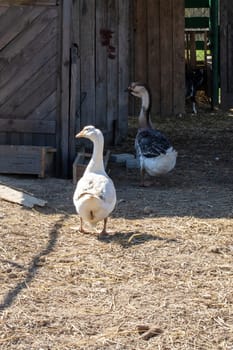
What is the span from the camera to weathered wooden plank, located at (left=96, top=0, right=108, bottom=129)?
488 inches

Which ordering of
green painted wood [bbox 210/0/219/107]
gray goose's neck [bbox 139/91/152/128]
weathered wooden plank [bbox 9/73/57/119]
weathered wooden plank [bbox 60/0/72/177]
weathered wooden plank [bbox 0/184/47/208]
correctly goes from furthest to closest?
1. green painted wood [bbox 210/0/219/107]
2. gray goose's neck [bbox 139/91/152/128]
3. weathered wooden plank [bbox 9/73/57/119]
4. weathered wooden plank [bbox 60/0/72/177]
5. weathered wooden plank [bbox 0/184/47/208]

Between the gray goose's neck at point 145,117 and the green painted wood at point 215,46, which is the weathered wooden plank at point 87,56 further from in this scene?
the green painted wood at point 215,46

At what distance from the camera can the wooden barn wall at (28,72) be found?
10.4 m

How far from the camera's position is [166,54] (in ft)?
57.0

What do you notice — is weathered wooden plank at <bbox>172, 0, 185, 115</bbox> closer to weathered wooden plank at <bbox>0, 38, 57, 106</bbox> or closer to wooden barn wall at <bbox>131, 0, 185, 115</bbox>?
wooden barn wall at <bbox>131, 0, 185, 115</bbox>

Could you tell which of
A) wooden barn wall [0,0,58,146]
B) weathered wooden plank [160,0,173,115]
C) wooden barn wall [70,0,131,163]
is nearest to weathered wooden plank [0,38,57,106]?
wooden barn wall [0,0,58,146]

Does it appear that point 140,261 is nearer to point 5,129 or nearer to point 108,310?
point 108,310

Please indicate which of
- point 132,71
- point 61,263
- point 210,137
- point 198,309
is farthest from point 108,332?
point 132,71

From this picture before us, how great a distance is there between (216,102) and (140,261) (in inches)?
515

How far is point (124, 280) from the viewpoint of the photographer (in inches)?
242

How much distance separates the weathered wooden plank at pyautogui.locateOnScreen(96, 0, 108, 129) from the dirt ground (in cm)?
280

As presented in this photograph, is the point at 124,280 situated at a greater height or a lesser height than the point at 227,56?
lesser

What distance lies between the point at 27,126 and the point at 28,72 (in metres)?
0.72

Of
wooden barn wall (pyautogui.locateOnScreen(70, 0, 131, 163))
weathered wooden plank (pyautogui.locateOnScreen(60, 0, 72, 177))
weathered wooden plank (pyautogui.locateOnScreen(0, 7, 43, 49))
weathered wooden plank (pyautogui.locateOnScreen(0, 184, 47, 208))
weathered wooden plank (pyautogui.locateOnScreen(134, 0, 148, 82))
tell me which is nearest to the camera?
weathered wooden plank (pyautogui.locateOnScreen(0, 184, 47, 208))
